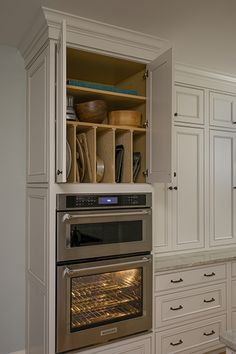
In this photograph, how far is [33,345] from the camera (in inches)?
88.6

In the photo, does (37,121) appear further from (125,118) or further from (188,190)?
(188,190)

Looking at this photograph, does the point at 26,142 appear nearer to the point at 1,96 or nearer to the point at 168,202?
the point at 1,96

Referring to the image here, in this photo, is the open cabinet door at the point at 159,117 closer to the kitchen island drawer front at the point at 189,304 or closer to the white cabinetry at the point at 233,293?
the kitchen island drawer front at the point at 189,304

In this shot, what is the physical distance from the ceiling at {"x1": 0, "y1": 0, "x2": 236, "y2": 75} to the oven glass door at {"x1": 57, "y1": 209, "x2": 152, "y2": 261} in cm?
126

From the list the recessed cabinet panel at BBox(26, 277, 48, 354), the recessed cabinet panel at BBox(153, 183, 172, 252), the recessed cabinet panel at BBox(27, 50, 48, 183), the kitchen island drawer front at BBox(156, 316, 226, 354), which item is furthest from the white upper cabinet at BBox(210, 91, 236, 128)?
the recessed cabinet panel at BBox(26, 277, 48, 354)

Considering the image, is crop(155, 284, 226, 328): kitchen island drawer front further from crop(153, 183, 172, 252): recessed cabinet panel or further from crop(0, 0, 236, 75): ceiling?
crop(0, 0, 236, 75): ceiling

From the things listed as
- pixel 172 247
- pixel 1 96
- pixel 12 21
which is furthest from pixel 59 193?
pixel 172 247

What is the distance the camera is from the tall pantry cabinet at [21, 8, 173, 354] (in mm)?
1941

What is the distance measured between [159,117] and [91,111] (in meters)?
0.48

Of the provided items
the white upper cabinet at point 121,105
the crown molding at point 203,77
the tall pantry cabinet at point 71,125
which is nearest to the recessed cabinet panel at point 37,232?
the tall pantry cabinet at point 71,125

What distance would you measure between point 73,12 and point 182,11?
0.68 metres

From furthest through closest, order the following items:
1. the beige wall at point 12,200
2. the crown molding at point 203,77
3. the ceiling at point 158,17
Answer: the crown molding at point 203,77, the beige wall at point 12,200, the ceiling at point 158,17

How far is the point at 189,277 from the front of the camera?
253 centimetres

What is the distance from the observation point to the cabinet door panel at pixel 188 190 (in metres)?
2.88
